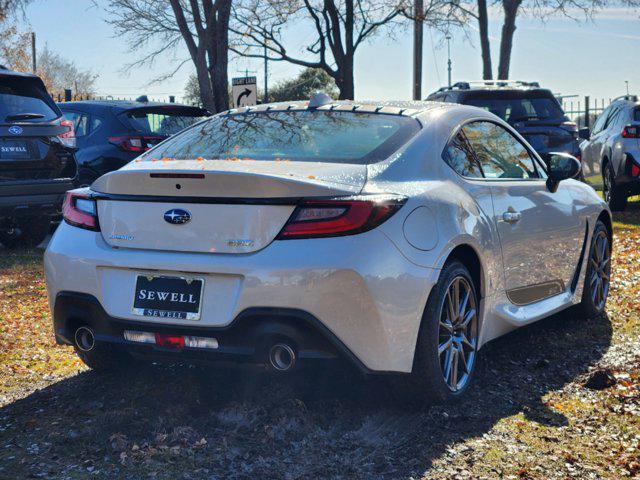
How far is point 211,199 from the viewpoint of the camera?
4.35 meters

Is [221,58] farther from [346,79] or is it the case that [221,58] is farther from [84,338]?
[84,338]

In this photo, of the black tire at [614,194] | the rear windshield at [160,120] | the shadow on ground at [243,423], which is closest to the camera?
the shadow on ground at [243,423]

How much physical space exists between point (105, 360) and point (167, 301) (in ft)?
3.50

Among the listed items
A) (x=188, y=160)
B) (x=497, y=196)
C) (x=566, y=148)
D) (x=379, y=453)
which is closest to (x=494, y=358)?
(x=497, y=196)

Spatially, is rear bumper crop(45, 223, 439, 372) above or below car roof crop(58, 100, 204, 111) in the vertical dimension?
below

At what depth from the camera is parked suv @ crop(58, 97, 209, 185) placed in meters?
11.9

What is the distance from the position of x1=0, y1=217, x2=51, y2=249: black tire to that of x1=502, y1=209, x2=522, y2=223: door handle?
716 centimetres

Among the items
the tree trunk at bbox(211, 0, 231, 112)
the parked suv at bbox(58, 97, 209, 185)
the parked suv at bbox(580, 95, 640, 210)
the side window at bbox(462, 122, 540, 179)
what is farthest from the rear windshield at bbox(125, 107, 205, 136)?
the side window at bbox(462, 122, 540, 179)

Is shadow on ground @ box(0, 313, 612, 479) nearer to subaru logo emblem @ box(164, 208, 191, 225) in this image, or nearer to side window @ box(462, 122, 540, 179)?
subaru logo emblem @ box(164, 208, 191, 225)

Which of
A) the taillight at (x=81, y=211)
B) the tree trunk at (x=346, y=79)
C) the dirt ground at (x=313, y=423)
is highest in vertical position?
the tree trunk at (x=346, y=79)

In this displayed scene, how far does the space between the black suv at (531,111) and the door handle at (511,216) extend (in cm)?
Result: 820

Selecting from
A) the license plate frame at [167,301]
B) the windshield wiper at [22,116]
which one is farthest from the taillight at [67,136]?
the license plate frame at [167,301]

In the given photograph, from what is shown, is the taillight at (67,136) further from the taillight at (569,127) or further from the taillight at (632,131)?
the taillight at (632,131)

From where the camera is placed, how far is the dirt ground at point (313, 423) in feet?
13.1
